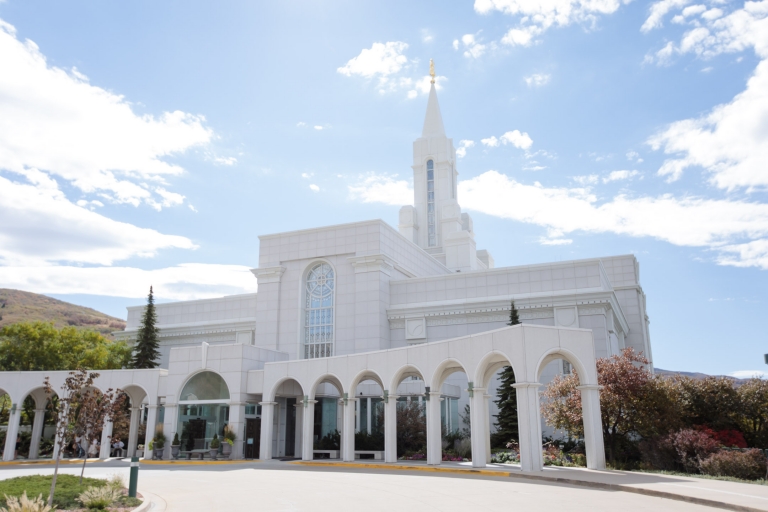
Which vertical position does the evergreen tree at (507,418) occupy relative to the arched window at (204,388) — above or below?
below

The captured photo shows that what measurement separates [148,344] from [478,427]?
3043 centimetres

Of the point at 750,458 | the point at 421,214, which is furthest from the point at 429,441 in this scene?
the point at 421,214

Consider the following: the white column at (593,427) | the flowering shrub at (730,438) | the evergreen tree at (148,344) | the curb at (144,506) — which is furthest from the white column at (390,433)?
the evergreen tree at (148,344)

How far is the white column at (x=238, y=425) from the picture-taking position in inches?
1205

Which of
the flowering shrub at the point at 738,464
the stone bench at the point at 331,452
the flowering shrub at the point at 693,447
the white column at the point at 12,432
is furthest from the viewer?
the white column at the point at 12,432

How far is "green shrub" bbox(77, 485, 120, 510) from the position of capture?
1298 centimetres

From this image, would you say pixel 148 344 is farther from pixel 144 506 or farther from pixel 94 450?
pixel 144 506

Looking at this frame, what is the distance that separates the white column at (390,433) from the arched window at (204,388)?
387 inches

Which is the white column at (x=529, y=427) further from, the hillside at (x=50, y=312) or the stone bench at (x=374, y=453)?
the hillside at (x=50, y=312)

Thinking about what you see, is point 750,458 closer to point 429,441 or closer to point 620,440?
point 620,440

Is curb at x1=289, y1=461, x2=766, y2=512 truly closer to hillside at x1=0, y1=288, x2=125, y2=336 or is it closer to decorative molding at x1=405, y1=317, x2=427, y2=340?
decorative molding at x1=405, y1=317, x2=427, y2=340

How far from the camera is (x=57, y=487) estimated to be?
15.3 meters

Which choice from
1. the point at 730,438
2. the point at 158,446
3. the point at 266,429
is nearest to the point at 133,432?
the point at 158,446

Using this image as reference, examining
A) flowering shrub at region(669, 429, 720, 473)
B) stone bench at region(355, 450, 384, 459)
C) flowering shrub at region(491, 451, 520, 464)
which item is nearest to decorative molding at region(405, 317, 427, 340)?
stone bench at region(355, 450, 384, 459)
